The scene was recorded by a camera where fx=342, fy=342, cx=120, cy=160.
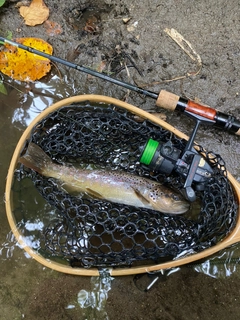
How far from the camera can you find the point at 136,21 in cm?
277

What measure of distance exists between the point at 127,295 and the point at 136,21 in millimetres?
2175

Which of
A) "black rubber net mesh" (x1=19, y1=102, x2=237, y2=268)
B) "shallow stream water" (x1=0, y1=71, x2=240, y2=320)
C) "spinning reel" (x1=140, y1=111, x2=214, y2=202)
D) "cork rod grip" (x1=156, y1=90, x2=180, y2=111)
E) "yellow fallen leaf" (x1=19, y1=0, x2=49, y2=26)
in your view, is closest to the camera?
"spinning reel" (x1=140, y1=111, x2=214, y2=202)

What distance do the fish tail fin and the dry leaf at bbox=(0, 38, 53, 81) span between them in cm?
69

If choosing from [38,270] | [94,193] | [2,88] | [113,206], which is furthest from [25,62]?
[38,270]

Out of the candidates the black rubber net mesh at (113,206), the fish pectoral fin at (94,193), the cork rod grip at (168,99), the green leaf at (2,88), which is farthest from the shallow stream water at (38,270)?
the cork rod grip at (168,99)

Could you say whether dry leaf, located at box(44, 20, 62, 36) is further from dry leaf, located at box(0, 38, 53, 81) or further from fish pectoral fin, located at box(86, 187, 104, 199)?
fish pectoral fin, located at box(86, 187, 104, 199)

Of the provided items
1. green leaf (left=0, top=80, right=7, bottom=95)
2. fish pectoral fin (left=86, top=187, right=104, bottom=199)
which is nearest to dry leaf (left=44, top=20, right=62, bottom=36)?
green leaf (left=0, top=80, right=7, bottom=95)

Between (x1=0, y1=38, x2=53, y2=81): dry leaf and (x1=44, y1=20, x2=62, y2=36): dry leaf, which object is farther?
(x1=44, y1=20, x2=62, y2=36): dry leaf

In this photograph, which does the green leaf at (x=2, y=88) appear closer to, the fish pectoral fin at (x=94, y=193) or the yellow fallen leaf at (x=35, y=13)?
the yellow fallen leaf at (x=35, y=13)

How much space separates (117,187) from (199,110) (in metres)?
0.82

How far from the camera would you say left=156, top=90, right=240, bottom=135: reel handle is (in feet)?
7.05

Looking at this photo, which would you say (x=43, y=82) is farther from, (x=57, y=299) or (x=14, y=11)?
(x=57, y=299)

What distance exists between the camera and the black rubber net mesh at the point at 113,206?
2318 millimetres

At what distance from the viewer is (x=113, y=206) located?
2.47m
